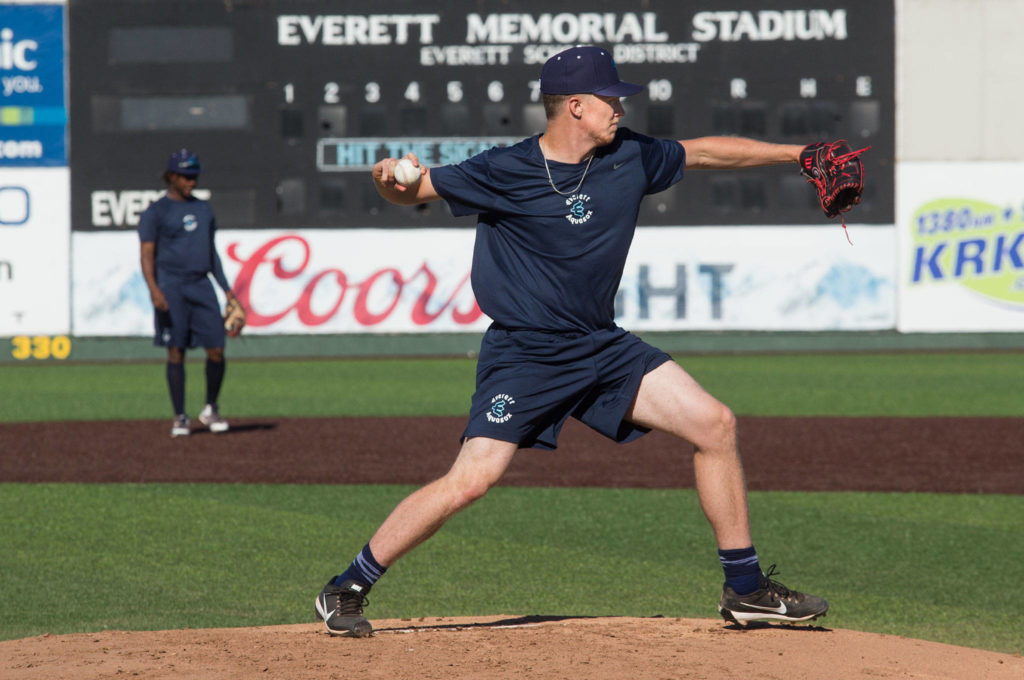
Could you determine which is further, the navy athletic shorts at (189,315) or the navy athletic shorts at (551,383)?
the navy athletic shorts at (189,315)

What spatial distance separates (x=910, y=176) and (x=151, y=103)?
11816 millimetres

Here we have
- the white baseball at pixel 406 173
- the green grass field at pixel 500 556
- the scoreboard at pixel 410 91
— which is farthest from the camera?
the scoreboard at pixel 410 91

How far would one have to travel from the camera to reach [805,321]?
2127 cm

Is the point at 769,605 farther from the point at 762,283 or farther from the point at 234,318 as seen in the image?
the point at 762,283

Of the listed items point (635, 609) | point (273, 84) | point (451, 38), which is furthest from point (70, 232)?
point (635, 609)

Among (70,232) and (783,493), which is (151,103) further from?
(783,493)

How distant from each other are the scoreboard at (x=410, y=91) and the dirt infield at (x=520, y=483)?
8.70 m

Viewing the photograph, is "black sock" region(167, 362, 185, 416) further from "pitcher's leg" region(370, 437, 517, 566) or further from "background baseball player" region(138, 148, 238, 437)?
"pitcher's leg" region(370, 437, 517, 566)

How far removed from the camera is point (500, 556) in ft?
21.1

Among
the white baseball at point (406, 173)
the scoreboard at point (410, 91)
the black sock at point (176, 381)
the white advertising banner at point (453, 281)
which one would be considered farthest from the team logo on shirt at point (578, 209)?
the white advertising banner at point (453, 281)

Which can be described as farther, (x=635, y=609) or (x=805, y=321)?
(x=805, y=321)

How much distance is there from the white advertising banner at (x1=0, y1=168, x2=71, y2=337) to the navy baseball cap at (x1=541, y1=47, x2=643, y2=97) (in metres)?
18.3

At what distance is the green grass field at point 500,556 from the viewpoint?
5.27 metres

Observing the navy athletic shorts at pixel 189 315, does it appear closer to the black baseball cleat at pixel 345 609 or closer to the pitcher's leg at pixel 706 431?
the black baseball cleat at pixel 345 609
